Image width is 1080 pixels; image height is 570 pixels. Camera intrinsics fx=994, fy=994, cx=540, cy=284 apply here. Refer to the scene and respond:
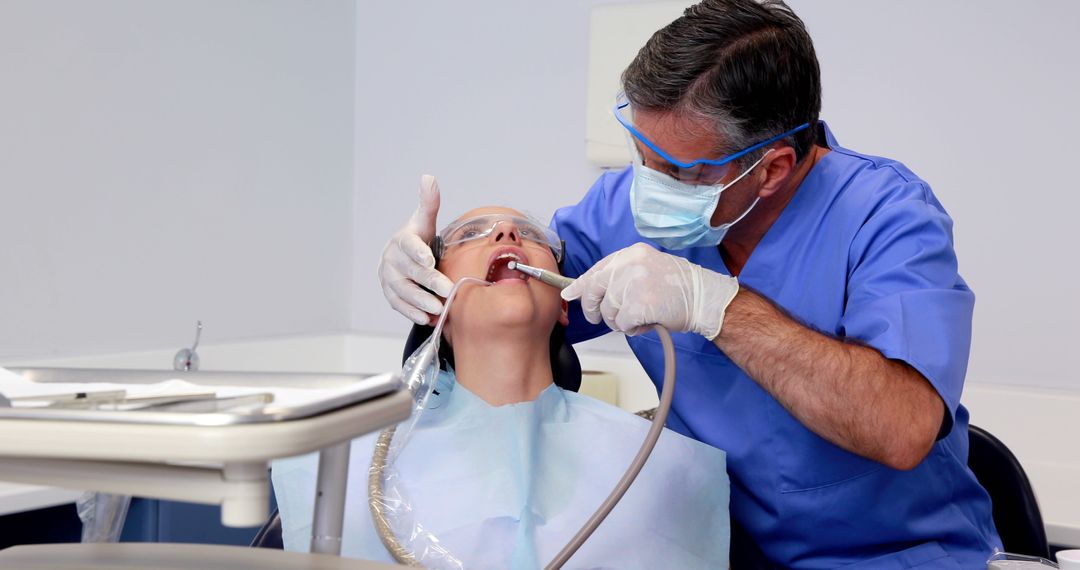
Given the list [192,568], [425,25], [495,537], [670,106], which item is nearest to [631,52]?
[425,25]

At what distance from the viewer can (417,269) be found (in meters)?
1.57

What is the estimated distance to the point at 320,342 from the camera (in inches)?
111

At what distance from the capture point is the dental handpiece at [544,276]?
4.83ft

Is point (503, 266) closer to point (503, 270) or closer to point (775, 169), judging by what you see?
point (503, 270)

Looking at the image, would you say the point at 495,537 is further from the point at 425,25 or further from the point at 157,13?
the point at 425,25

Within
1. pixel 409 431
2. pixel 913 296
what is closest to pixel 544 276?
pixel 409 431

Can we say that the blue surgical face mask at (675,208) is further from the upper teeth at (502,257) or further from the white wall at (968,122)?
the white wall at (968,122)

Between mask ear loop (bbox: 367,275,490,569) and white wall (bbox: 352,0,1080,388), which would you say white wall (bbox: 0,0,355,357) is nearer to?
white wall (bbox: 352,0,1080,388)

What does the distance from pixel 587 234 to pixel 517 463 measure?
540 millimetres

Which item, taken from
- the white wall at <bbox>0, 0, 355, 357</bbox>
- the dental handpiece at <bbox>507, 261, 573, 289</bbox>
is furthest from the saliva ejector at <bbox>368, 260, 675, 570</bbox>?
the white wall at <bbox>0, 0, 355, 357</bbox>

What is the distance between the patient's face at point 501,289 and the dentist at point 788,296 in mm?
54

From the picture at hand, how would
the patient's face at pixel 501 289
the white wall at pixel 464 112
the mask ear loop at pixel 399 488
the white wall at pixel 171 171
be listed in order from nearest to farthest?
the mask ear loop at pixel 399 488, the patient's face at pixel 501 289, the white wall at pixel 171 171, the white wall at pixel 464 112

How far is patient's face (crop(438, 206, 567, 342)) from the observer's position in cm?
155

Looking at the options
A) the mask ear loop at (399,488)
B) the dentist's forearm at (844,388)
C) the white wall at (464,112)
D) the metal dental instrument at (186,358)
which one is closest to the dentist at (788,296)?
the dentist's forearm at (844,388)
